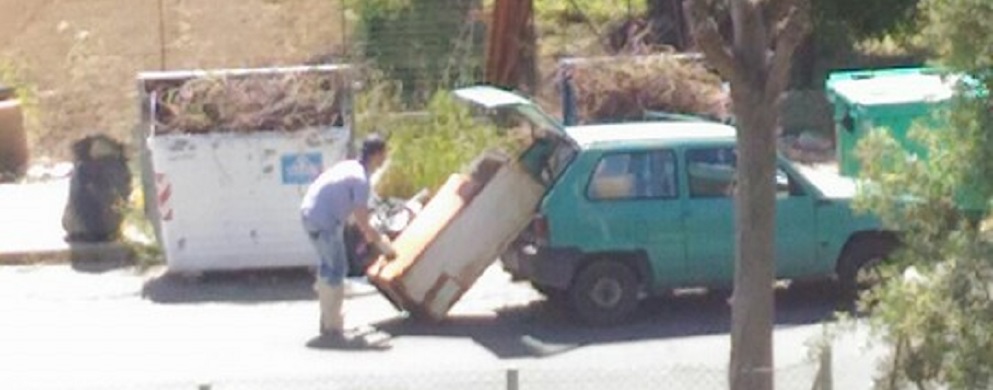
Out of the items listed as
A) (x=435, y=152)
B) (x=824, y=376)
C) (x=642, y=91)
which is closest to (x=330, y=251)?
(x=435, y=152)

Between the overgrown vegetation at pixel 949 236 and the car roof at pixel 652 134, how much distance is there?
723cm

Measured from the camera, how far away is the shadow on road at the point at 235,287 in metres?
20.0

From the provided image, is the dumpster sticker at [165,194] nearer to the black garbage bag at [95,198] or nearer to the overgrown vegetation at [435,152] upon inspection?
the black garbage bag at [95,198]

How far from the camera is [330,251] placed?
1767 centimetres

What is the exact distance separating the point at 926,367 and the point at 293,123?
10.6 m

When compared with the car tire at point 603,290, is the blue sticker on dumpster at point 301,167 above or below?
above

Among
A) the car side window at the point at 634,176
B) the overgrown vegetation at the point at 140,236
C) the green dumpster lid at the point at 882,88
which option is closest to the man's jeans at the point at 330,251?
the car side window at the point at 634,176

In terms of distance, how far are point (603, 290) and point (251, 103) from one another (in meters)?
3.82

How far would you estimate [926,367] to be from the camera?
1015 centimetres

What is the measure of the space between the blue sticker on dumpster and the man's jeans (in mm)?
2326


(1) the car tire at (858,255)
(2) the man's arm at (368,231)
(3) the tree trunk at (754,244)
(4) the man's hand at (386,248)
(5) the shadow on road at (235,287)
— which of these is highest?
(3) the tree trunk at (754,244)

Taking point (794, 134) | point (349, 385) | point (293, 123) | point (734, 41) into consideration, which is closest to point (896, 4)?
point (794, 134)

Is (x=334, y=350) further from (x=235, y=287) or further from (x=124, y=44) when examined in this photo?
(x=124, y=44)

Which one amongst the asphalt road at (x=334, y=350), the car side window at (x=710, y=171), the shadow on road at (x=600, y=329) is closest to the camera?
the asphalt road at (x=334, y=350)
